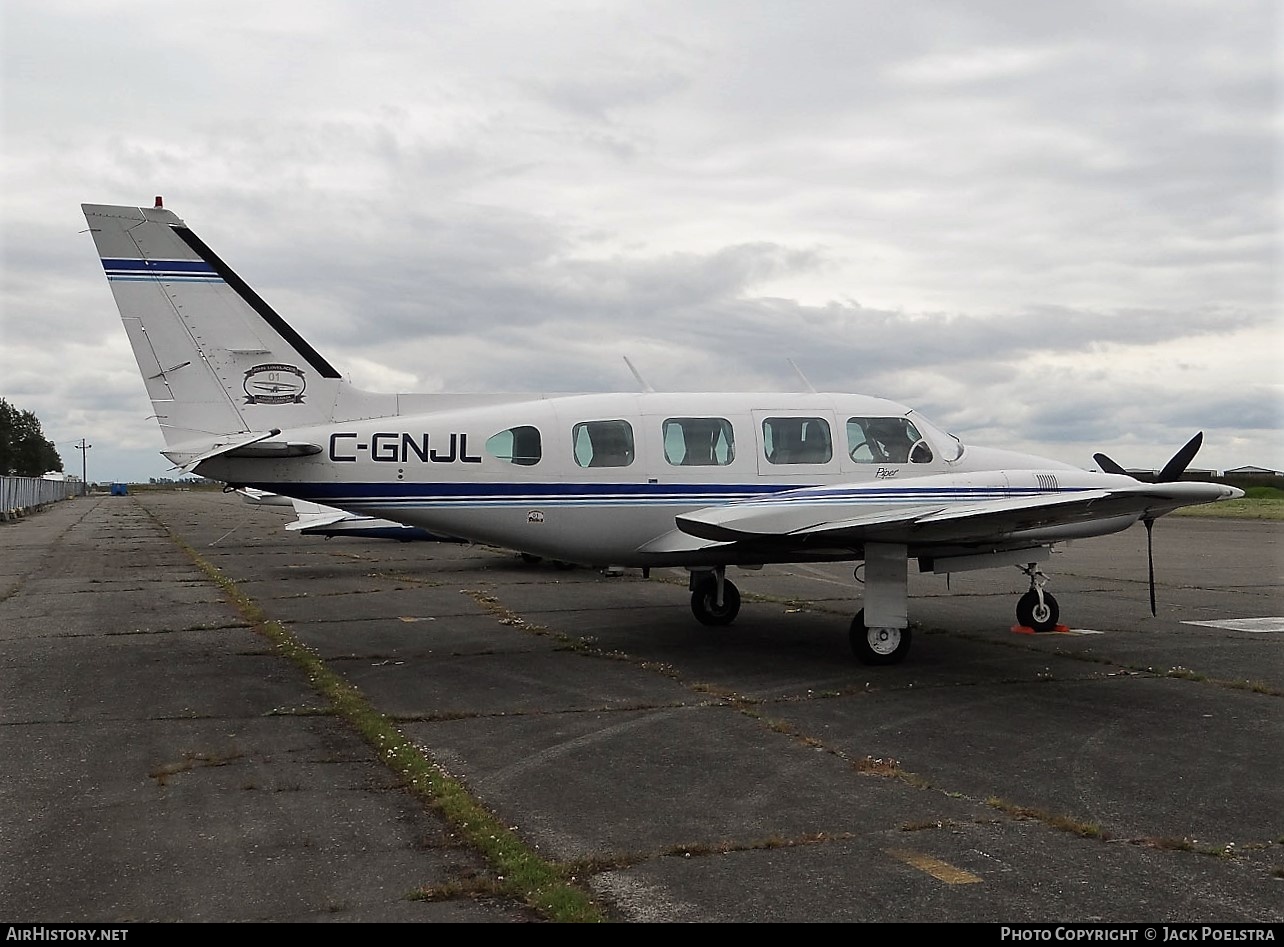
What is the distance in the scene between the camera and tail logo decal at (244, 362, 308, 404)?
39.7 ft

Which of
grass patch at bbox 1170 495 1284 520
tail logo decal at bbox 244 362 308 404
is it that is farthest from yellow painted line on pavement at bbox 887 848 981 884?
grass patch at bbox 1170 495 1284 520

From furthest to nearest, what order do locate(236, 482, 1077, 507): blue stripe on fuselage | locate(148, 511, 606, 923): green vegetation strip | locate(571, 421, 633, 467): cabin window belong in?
locate(571, 421, 633, 467): cabin window, locate(236, 482, 1077, 507): blue stripe on fuselage, locate(148, 511, 606, 923): green vegetation strip

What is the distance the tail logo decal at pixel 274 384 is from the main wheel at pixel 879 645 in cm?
701

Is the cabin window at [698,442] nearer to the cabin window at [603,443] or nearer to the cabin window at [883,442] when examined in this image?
the cabin window at [603,443]

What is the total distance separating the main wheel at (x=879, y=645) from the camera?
1138cm

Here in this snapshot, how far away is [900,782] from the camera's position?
23.3ft

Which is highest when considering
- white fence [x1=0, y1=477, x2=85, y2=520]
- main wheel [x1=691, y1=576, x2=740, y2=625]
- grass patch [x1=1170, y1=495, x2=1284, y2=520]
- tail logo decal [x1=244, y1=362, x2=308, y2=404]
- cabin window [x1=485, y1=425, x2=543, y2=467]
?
tail logo decal [x1=244, y1=362, x2=308, y2=404]

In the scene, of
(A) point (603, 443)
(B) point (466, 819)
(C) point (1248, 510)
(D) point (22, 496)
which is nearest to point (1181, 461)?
(A) point (603, 443)

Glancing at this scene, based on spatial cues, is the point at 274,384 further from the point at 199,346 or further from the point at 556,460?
the point at 556,460

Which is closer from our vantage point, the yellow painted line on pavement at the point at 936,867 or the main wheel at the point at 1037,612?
the yellow painted line on pavement at the point at 936,867

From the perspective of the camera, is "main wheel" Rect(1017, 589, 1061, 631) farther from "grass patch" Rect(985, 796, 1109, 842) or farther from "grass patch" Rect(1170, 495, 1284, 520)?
"grass patch" Rect(1170, 495, 1284, 520)

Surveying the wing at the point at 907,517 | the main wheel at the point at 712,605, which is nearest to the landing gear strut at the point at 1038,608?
the wing at the point at 907,517

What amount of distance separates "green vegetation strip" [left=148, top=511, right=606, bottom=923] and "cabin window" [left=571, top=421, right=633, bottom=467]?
3.73m

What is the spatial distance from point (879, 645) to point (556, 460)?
4.22 meters
